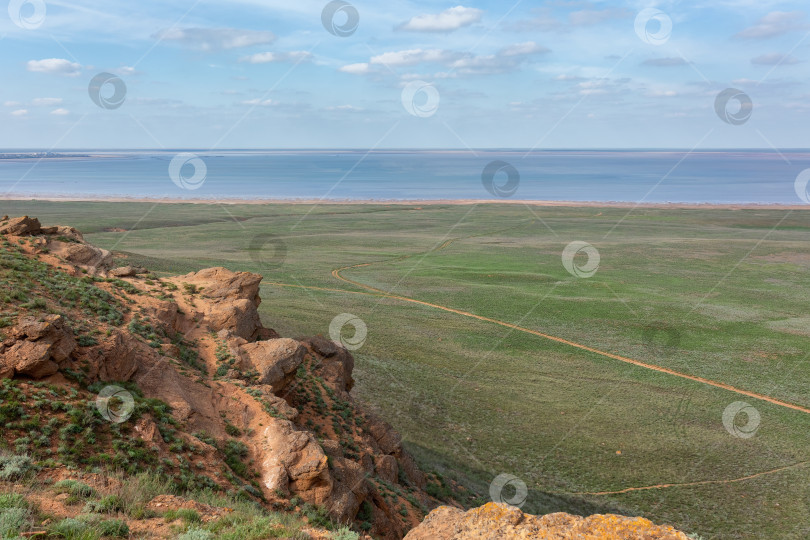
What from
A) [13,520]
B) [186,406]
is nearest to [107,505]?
[13,520]

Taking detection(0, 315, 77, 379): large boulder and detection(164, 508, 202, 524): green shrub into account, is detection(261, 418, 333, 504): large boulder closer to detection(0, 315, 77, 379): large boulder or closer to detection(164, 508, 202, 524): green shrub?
detection(164, 508, 202, 524): green shrub

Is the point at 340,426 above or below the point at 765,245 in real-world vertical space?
below

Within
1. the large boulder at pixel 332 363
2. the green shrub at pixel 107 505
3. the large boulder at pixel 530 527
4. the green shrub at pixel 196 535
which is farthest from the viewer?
the large boulder at pixel 332 363

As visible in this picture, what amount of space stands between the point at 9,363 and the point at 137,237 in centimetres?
7734

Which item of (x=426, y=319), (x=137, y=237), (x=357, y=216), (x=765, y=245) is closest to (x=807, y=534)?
(x=426, y=319)

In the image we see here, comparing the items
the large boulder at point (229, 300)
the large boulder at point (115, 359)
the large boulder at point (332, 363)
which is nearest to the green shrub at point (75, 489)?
the large boulder at point (115, 359)

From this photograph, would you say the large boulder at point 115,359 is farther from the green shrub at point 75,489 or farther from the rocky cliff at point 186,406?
the green shrub at point 75,489

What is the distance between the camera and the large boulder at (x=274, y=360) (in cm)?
1664

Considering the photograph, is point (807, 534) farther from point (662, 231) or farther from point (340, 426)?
point (662, 231)

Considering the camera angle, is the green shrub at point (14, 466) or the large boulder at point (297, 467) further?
the large boulder at point (297, 467)

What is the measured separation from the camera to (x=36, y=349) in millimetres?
12102

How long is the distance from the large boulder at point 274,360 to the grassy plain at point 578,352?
698 centimetres

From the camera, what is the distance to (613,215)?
121000 millimetres

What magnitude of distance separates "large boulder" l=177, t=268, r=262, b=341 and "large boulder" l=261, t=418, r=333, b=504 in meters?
5.87
